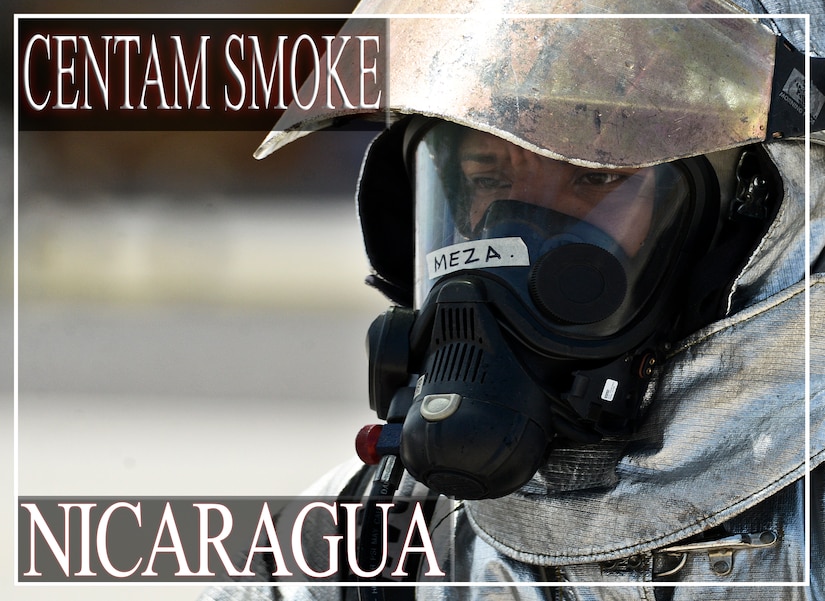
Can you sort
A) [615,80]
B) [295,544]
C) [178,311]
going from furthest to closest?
[178,311]
[295,544]
[615,80]

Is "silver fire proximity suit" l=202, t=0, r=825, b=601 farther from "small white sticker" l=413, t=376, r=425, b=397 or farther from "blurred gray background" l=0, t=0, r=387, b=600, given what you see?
"blurred gray background" l=0, t=0, r=387, b=600

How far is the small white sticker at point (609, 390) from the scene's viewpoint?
4.66ft

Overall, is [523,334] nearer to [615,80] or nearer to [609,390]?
[609,390]

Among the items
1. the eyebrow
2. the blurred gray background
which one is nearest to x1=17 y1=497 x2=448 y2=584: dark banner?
the eyebrow

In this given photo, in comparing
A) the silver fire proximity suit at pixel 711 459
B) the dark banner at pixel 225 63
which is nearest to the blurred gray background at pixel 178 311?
the dark banner at pixel 225 63

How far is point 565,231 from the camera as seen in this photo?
1435mm

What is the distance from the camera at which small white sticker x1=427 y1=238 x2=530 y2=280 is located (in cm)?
143

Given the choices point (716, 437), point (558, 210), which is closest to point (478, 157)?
point (558, 210)

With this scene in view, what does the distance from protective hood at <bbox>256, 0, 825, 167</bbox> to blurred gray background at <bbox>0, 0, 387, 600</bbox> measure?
93.8 inches

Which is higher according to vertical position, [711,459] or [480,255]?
[480,255]

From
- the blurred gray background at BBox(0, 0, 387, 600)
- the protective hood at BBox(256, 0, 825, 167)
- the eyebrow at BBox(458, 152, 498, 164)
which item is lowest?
the blurred gray background at BBox(0, 0, 387, 600)

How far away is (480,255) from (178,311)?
13.6 feet

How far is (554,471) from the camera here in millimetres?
1482

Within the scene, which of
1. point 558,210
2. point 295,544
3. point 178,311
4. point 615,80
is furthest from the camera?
point 178,311
